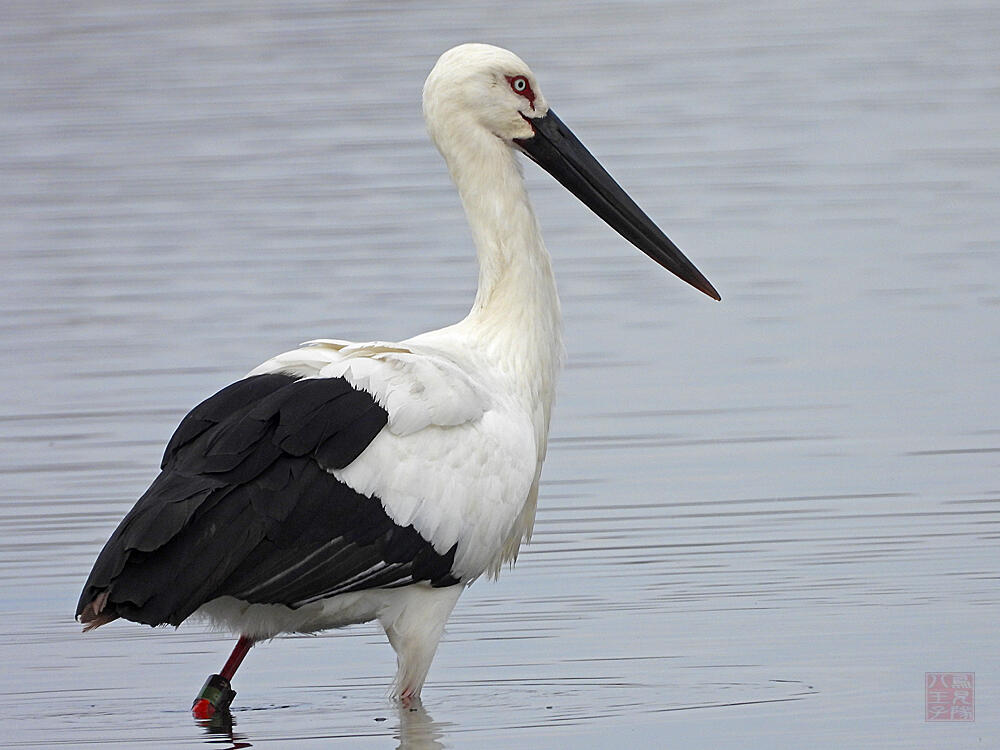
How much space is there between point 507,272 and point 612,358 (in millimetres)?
3853

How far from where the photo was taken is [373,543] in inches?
315

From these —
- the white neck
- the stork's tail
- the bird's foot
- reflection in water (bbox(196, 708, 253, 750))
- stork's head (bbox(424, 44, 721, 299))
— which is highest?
stork's head (bbox(424, 44, 721, 299))

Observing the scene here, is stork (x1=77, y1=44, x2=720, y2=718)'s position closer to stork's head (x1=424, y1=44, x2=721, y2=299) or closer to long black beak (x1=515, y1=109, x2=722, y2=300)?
stork's head (x1=424, y1=44, x2=721, y2=299)

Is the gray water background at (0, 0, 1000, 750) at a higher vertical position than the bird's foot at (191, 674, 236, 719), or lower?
higher

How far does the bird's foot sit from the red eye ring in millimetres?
2455

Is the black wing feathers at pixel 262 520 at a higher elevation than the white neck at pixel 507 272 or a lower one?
lower

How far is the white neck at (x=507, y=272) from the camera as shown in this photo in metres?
8.87

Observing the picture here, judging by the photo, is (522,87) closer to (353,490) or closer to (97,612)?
→ (353,490)

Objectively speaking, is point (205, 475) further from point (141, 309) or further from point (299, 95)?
point (299, 95)

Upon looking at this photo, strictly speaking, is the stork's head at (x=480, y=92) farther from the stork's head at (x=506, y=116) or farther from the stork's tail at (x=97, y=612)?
the stork's tail at (x=97, y=612)

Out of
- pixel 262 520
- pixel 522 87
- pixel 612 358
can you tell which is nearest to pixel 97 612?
pixel 262 520

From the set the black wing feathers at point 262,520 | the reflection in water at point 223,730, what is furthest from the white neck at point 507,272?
the reflection in water at point 223,730

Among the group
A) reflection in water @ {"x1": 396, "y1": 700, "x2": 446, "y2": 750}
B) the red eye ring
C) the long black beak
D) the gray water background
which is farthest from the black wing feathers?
the long black beak

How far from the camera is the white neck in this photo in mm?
8867
